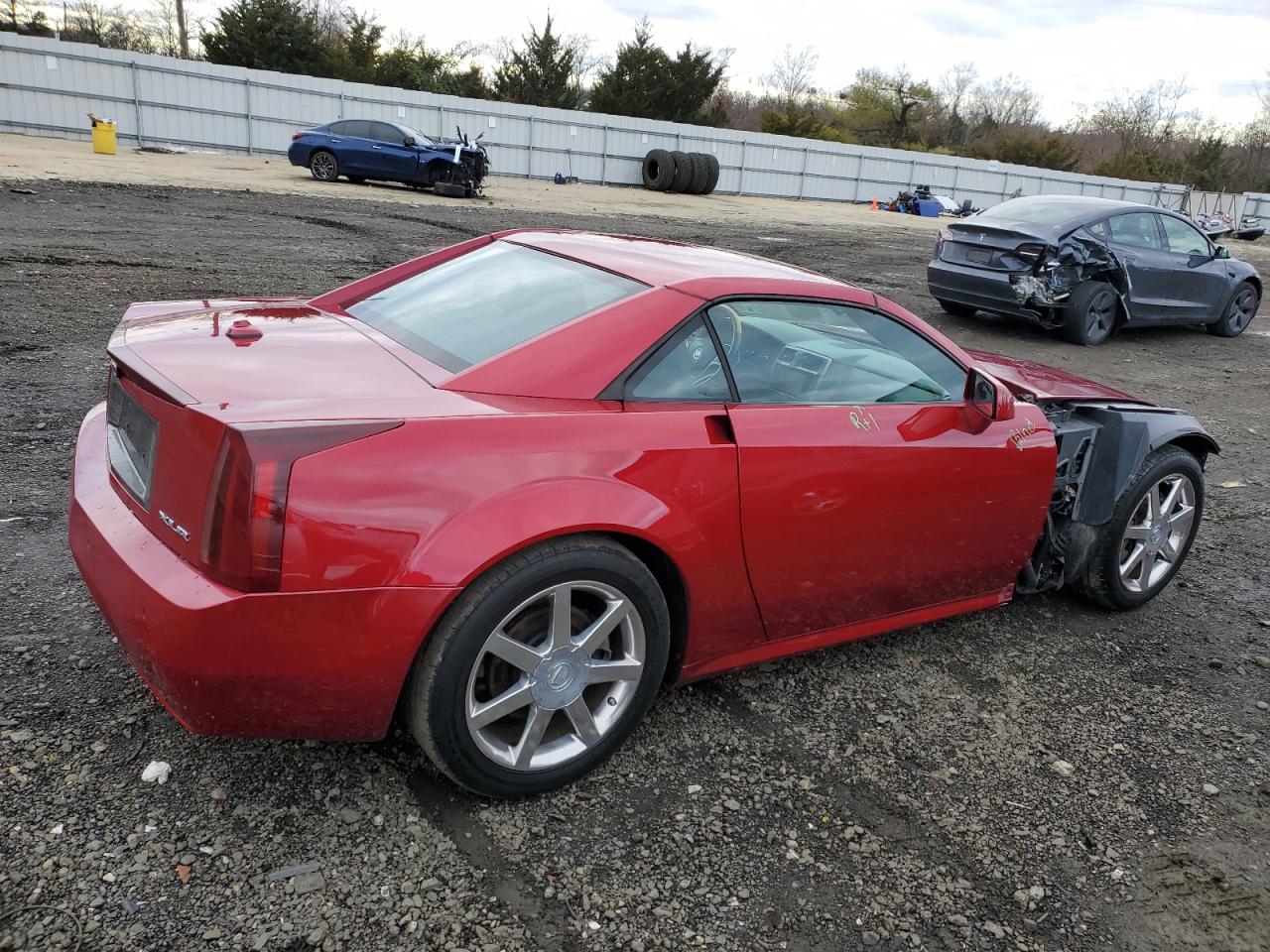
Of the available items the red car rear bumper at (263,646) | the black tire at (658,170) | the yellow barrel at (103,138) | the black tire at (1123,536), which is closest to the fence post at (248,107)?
the yellow barrel at (103,138)

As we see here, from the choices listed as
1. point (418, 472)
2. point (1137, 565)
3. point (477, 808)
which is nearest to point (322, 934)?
point (477, 808)

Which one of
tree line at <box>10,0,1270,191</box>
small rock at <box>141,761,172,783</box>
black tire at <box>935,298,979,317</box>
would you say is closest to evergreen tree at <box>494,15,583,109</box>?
tree line at <box>10,0,1270,191</box>

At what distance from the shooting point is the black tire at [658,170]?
3131 centimetres

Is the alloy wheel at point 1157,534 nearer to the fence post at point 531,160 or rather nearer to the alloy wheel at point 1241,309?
the alloy wheel at point 1241,309

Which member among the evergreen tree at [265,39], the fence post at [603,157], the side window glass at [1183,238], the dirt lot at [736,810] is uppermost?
the evergreen tree at [265,39]

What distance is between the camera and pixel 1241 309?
12.8m

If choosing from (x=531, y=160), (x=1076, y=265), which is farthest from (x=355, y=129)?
(x=1076, y=265)

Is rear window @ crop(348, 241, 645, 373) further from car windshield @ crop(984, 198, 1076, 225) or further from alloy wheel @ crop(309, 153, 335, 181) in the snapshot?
alloy wheel @ crop(309, 153, 335, 181)

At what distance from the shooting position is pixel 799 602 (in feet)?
10.2

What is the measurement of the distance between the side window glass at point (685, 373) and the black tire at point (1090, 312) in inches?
351

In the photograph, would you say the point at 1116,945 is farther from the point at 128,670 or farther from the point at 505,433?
the point at 128,670

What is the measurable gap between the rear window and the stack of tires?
29.3 m

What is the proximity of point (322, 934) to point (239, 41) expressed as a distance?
145ft

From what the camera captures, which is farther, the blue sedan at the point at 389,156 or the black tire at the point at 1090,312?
the blue sedan at the point at 389,156
